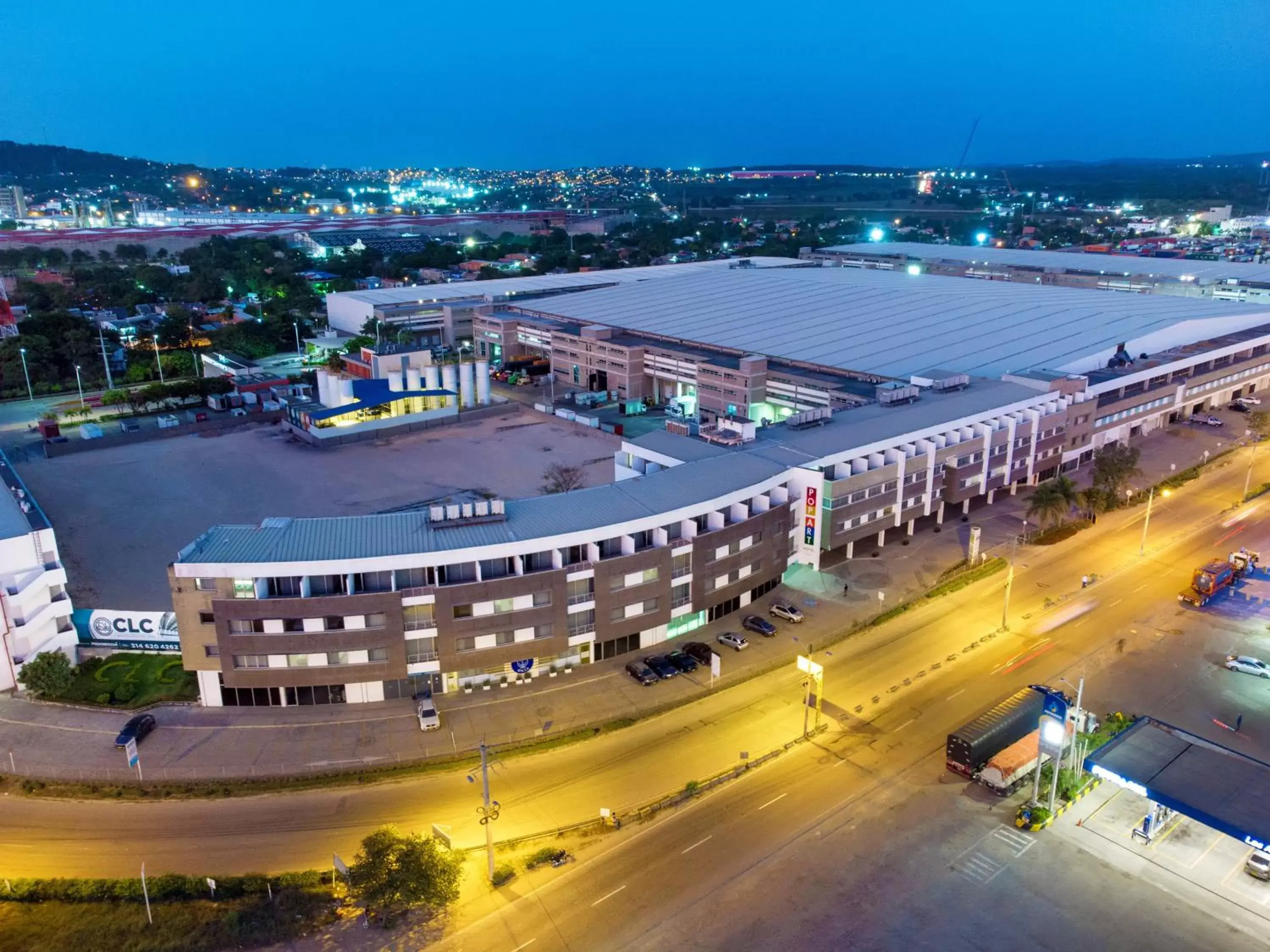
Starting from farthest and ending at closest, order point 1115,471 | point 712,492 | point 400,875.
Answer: point 1115,471
point 712,492
point 400,875

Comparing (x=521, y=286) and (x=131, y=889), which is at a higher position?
(x=521, y=286)

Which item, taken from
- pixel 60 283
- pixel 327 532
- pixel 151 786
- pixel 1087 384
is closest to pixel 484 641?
pixel 327 532

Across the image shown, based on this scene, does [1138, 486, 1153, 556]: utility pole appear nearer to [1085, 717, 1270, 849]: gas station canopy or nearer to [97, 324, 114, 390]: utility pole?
[1085, 717, 1270, 849]: gas station canopy

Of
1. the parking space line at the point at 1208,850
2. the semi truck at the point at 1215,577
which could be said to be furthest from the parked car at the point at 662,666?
the semi truck at the point at 1215,577

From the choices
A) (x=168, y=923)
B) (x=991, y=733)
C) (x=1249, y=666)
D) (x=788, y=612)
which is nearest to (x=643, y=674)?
(x=788, y=612)

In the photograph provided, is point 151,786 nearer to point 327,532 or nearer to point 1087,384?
point 327,532

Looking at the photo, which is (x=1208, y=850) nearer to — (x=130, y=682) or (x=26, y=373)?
(x=130, y=682)

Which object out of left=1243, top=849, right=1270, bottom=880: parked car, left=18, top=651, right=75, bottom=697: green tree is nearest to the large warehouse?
left=18, top=651, right=75, bottom=697: green tree
